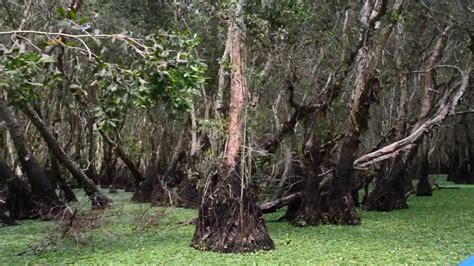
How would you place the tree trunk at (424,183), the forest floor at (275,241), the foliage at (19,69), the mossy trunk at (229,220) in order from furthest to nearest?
the tree trunk at (424,183), the mossy trunk at (229,220), the forest floor at (275,241), the foliage at (19,69)

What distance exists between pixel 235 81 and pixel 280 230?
2.53m

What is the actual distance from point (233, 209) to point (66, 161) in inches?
192

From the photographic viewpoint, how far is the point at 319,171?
9555 millimetres

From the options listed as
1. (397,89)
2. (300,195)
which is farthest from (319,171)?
(397,89)

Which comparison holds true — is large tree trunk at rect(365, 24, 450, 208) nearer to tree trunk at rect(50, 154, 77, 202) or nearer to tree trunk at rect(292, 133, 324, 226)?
tree trunk at rect(292, 133, 324, 226)

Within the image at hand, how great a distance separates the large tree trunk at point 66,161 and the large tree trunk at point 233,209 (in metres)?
3.66

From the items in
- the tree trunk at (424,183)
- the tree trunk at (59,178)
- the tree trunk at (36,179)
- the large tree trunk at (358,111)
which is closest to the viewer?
the large tree trunk at (358,111)

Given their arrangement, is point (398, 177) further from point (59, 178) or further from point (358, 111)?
point (59, 178)

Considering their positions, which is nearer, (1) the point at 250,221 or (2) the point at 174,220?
(1) the point at 250,221

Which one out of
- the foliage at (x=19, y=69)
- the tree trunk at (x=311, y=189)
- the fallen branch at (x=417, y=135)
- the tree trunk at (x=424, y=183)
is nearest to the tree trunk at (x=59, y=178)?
the tree trunk at (x=311, y=189)

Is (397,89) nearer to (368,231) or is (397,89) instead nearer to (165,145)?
(165,145)

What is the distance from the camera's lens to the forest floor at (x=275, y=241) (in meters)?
6.63

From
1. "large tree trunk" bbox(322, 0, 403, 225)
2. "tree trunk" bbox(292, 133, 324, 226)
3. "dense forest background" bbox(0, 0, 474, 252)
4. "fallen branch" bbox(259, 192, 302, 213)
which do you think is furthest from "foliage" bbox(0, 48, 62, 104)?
"fallen branch" bbox(259, 192, 302, 213)

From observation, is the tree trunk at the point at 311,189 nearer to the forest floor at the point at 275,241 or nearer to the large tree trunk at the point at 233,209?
the forest floor at the point at 275,241
